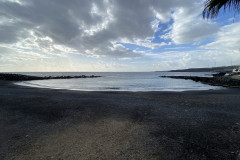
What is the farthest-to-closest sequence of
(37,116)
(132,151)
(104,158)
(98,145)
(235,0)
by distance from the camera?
(37,116) → (98,145) → (132,151) → (104,158) → (235,0)

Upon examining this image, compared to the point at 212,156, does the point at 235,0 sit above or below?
above

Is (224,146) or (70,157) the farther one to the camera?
(224,146)

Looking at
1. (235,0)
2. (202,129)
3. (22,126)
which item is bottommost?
(202,129)

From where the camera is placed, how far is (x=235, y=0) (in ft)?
6.40

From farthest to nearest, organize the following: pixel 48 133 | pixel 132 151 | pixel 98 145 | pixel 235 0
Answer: pixel 48 133 < pixel 98 145 < pixel 132 151 < pixel 235 0

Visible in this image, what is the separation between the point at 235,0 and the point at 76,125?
214 inches

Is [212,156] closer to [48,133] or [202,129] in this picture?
[202,129]

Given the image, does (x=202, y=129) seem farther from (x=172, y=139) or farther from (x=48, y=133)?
(x=48, y=133)

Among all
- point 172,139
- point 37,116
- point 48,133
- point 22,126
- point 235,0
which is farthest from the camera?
point 37,116

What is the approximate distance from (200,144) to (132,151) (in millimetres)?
1933

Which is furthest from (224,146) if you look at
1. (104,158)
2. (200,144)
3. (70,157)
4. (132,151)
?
(70,157)

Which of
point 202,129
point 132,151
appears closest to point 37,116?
point 132,151

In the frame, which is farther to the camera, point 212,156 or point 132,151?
point 132,151

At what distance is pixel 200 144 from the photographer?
10.6ft
